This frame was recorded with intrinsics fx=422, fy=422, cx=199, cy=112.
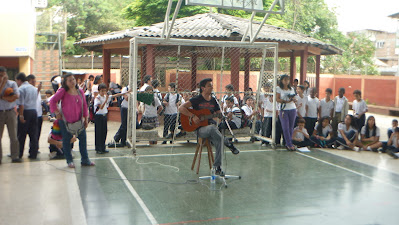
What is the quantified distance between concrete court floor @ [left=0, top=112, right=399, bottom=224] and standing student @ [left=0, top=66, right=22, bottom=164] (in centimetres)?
35

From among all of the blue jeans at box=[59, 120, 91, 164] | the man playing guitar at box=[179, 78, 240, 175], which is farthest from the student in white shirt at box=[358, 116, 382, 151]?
the blue jeans at box=[59, 120, 91, 164]

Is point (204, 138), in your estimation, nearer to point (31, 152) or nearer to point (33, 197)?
point (33, 197)

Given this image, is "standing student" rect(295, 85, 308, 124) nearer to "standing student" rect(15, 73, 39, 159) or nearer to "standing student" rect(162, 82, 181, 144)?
"standing student" rect(162, 82, 181, 144)

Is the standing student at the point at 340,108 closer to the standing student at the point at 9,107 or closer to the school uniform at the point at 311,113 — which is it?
the school uniform at the point at 311,113

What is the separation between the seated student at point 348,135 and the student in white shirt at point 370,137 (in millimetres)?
166

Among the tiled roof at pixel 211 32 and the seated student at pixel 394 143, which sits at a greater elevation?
the tiled roof at pixel 211 32

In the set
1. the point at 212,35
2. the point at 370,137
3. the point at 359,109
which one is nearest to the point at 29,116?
the point at 212,35

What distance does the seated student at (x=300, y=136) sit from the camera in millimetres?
10039

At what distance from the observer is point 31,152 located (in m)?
8.48

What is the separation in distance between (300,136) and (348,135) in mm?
1164

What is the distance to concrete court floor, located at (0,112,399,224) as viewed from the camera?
515cm

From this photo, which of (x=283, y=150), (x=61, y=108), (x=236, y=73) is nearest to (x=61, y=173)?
(x=61, y=108)

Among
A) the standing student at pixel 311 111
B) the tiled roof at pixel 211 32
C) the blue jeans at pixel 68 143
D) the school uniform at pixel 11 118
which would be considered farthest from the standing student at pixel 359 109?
the school uniform at pixel 11 118

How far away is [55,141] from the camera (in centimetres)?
833
